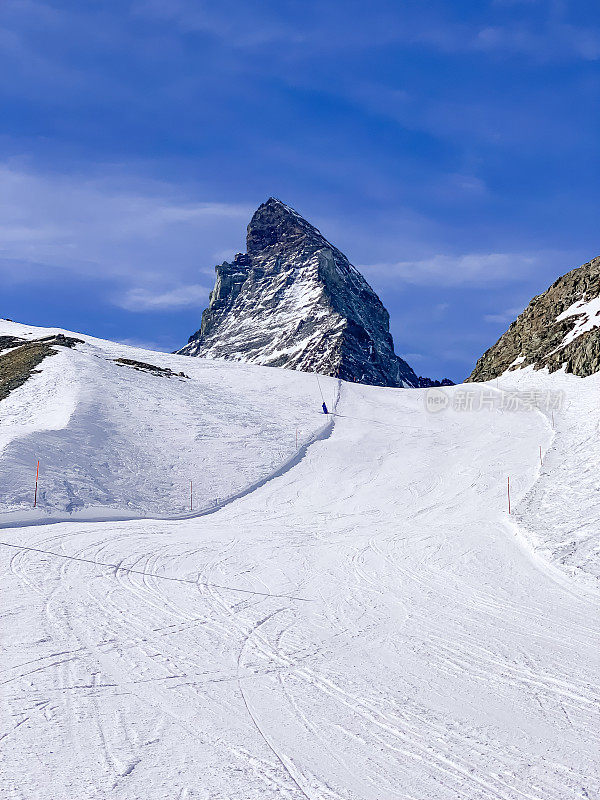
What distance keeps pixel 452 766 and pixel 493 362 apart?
52.3m

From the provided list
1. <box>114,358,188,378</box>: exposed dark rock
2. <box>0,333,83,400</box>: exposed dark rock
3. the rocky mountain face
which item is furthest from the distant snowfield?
<box>114,358,188,378</box>: exposed dark rock

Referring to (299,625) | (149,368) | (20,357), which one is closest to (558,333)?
(149,368)

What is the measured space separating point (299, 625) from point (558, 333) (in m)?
44.3

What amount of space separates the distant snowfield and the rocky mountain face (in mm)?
17230

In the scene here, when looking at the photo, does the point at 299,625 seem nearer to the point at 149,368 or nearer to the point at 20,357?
the point at 149,368

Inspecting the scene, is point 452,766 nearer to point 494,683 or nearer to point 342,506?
point 494,683

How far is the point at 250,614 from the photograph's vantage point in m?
8.66

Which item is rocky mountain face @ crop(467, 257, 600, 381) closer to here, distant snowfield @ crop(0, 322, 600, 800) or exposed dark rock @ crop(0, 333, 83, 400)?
distant snowfield @ crop(0, 322, 600, 800)

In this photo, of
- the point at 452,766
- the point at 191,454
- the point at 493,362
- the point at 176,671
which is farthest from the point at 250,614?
the point at 493,362

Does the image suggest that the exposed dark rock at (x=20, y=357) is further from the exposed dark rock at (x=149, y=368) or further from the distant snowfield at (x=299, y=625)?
the distant snowfield at (x=299, y=625)

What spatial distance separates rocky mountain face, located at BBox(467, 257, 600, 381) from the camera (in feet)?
130

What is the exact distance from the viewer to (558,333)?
154ft

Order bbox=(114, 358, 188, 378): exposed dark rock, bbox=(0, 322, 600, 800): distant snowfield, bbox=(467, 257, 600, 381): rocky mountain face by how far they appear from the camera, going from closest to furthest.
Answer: bbox=(0, 322, 600, 800): distant snowfield < bbox=(467, 257, 600, 381): rocky mountain face < bbox=(114, 358, 188, 378): exposed dark rock

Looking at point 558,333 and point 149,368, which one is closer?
point 149,368
